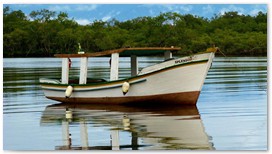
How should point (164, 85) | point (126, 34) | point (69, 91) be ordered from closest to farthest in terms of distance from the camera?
point (164, 85), point (69, 91), point (126, 34)

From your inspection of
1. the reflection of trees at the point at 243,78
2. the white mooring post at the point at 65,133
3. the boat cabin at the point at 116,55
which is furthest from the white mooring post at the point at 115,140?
the reflection of trees at the point at 243,78

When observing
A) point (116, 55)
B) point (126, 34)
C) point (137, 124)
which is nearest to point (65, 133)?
point (137, 124)

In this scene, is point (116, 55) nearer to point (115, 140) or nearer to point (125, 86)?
point (125, 86)

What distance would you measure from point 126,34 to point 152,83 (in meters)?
16.6

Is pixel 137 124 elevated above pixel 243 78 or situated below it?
below

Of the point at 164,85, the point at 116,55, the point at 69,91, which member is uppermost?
the point at 116,55

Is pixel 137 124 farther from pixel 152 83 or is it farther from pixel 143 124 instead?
pixel 152 83

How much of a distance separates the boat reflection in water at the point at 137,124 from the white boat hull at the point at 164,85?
0.21 m

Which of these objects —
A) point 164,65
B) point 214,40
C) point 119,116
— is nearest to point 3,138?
point 119,116

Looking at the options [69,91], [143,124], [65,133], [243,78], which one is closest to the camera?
[65,133]

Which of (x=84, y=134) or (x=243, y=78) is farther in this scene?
(x=243, y=78)

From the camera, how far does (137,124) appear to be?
519 inches

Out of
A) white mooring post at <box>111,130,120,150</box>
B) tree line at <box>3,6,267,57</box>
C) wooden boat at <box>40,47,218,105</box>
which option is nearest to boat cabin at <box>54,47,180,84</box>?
wooden boat at <box>40,47,218,105</box>

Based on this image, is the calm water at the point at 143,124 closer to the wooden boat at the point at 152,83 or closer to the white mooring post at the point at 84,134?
the white mooring post at the point at 84,134
